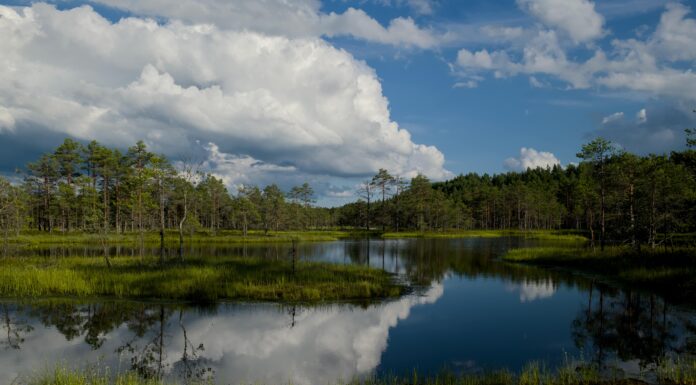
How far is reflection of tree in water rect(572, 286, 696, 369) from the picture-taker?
16.4 meters

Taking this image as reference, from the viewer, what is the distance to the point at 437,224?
13112 cm

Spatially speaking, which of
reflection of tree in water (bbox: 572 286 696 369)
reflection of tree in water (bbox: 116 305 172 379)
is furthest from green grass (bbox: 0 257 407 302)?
reflection of tree in water (bbox: 572 286 696 369)

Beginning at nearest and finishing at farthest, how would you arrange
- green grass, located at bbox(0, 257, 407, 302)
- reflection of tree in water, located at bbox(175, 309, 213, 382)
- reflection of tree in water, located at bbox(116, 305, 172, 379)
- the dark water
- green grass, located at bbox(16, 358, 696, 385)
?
green grass, located at bbox(16, 358, 696, 385) < reflection of tree in water, located at bbox(175, 309, 213, 382) < reflection of tree in water, located at bbox(116, 305, 172, 379) < the dark water < green grass, located at bbox(0, 257, 407, 302)

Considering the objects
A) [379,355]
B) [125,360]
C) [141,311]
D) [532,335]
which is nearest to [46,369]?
[125,360]

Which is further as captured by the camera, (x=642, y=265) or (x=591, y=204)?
(x=591, y=204)

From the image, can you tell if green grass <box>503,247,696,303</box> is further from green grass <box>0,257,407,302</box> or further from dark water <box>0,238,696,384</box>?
green grass <box>0,257,407,302</box>

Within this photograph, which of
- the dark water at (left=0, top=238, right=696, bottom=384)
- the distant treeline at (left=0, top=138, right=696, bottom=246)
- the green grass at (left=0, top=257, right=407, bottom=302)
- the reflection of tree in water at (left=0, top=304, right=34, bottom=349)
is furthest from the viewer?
the distant treeline at (left=0, top=138, right=696, bottom=246)

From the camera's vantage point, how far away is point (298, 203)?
134m

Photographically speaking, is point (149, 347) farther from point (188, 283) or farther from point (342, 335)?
point (188, 283)

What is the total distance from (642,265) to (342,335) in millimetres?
27608

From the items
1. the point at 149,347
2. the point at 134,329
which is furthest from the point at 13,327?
the point at 149,347

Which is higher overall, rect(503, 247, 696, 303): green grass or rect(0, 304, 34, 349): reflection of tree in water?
rect(503, 247, 696, 303): green grass

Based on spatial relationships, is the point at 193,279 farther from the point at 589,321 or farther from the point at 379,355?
the point at 589,321

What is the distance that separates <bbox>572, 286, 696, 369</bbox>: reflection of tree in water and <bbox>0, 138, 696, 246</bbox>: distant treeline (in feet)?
40.8
